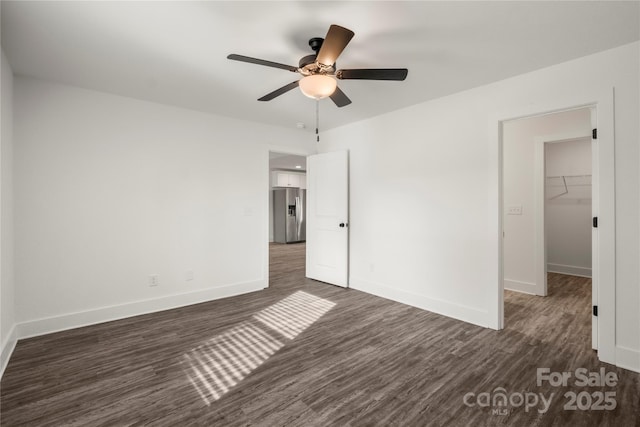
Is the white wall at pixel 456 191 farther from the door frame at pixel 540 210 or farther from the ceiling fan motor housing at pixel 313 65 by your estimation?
the ceiling fan motor housing at pixel 313 65

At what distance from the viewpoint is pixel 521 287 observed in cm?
432

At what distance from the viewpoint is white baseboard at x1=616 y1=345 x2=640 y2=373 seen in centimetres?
229

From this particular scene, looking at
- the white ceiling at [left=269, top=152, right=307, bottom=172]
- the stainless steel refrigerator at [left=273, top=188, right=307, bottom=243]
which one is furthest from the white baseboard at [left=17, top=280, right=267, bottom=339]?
the stainless steel refrigerator at [left=273, top=188, right=307, bottom=243]

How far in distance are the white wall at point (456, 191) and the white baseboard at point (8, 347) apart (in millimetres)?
3728

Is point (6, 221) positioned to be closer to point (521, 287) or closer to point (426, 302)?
point (426, 302)

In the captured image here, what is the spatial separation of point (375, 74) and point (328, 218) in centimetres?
286

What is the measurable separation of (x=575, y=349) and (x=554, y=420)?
3.95ft

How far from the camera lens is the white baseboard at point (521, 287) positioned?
4215 mm

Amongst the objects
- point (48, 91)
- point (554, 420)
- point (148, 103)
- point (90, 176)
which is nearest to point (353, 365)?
point (554, 420)

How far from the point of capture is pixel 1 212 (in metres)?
2.37

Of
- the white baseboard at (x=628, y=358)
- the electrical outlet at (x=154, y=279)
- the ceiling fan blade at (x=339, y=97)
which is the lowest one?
the white baseboard at (x=628, y=358)

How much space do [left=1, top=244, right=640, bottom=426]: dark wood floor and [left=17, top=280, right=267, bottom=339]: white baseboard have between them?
0.36 ft

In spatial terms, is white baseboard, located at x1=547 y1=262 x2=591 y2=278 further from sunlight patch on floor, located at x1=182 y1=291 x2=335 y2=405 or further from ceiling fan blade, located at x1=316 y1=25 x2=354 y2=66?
ceiling fan blade, located at x1=316 y1=25 x2=354 y2=66

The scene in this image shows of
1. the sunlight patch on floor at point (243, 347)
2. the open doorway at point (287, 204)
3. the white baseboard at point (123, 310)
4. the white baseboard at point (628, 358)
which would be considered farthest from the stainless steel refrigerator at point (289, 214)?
the white baseboard at point (628, 358)
